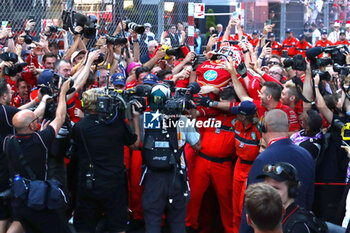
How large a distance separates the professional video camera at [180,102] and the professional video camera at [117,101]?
11.9 inches

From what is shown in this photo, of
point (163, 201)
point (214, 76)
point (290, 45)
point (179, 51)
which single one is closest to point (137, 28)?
point (179, 51)

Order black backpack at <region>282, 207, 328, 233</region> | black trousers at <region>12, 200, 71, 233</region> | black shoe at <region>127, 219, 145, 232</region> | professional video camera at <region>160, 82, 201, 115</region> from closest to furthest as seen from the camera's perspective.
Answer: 1. black backpack at <region>282, 207, 328, 233</region>
2. black trousers at <region>12, 200, 71, 233</region>
3. professional video camera at <region>160, 82, 201, 115</region>
4. black shoe at <region>127, 219, 145, 232</region>

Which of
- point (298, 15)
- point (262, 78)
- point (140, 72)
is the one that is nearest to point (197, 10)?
point (140, 72)

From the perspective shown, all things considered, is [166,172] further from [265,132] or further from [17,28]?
[17,28]

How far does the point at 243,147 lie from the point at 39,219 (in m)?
2.15

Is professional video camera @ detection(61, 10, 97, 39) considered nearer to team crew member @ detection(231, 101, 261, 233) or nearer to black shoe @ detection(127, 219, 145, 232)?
team crew member @ detection(231, 101, 261, 233)

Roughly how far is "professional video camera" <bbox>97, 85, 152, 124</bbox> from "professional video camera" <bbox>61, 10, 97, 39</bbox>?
1.61 metres

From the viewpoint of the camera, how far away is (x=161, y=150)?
459 centimetres

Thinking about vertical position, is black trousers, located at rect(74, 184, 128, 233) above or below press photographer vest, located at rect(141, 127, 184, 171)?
below

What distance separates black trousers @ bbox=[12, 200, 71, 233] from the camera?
4145 millimetres

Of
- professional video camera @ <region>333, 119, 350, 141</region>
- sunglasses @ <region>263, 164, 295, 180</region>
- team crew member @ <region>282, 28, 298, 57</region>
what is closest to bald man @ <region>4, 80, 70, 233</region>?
sunglasses @ <region>263, 164, 295, 180</region>

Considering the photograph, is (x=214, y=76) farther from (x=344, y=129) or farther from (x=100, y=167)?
(x=100, y=167)

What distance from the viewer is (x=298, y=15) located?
16.5 metres

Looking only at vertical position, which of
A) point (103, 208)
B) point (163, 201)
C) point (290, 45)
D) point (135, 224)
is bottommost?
point (135, 224)
